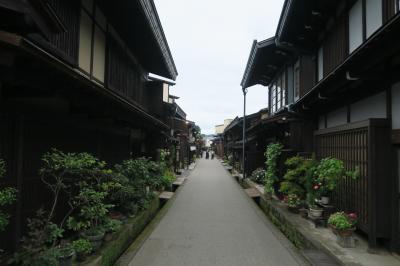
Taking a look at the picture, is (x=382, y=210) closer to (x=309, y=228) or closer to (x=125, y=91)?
(x=309, y=228)

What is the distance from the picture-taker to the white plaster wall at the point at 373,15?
24.9 feet

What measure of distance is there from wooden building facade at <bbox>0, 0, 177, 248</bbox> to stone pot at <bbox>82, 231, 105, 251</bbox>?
99cm

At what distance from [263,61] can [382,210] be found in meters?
13.8

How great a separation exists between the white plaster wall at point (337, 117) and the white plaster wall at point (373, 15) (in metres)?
2.24

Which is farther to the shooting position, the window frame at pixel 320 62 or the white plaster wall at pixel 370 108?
the window frame at pixel 320 62

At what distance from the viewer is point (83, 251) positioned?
5.42m

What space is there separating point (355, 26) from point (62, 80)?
Answer: 8.02 m

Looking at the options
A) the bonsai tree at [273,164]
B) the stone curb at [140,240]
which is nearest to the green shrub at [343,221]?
the stone curb at [140,240]

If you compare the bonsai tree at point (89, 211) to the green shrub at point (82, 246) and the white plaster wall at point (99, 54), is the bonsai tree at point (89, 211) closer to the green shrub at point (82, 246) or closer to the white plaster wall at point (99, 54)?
the green shrub at point (82, 246)

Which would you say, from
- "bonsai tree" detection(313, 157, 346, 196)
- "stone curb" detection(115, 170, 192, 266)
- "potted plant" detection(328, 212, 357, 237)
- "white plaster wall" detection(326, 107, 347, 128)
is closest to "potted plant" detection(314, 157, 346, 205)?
"bonsai tree" detection(313, 157, 346, 196)

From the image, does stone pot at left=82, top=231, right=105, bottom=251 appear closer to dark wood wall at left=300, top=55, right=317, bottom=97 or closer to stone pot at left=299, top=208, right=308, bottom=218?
stone pot at left=299, top=208, right=308, bottom=218

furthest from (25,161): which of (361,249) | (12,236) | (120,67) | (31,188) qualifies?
(120,67)

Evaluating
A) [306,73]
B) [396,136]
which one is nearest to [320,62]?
[306,73]

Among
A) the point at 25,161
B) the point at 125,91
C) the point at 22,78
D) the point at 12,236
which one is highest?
the point at 125,91
